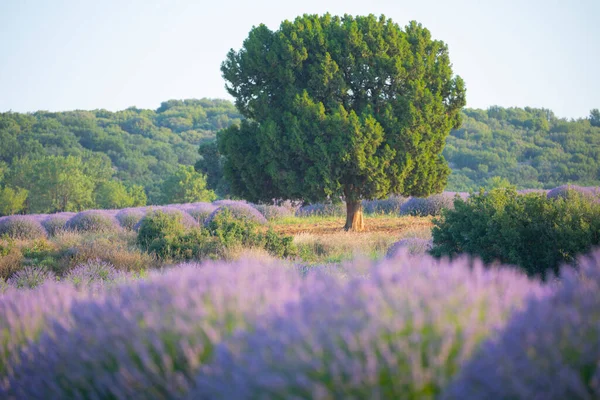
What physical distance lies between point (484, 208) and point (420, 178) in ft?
28.1

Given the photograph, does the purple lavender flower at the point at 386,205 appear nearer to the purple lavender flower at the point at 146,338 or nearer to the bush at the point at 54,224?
the bush at the point at 54,224

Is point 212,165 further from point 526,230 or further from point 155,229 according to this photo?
point 526,230

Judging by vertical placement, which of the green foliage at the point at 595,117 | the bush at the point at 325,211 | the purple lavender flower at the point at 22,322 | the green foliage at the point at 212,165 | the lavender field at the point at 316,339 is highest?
the green foliage at the point at 595,117

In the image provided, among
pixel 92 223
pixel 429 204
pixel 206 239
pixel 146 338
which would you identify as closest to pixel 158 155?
pixel 429 204

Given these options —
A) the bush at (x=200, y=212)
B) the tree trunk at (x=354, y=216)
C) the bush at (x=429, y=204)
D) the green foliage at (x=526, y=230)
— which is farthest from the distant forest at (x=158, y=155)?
the green foliage at (x=526, y=230)

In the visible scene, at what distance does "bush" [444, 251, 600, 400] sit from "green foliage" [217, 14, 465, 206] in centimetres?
1312

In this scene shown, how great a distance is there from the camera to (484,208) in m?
7.99

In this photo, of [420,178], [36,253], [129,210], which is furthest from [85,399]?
[129,210]

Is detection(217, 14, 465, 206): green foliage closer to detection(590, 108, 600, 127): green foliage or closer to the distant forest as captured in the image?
the distant forest

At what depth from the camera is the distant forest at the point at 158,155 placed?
34625 millimetres

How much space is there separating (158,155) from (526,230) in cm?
Answer: 5557

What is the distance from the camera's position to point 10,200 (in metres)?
32.8

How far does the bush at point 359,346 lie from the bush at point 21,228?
1718 centimetres

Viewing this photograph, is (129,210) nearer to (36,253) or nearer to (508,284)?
(36,253)
